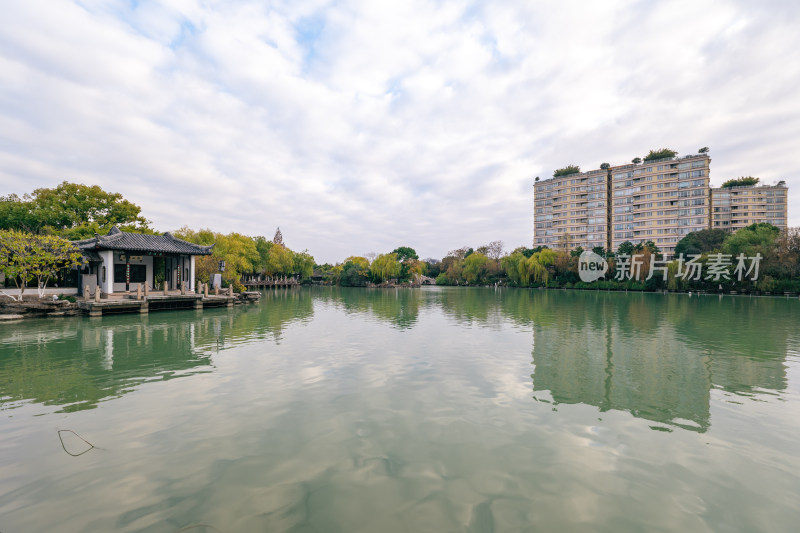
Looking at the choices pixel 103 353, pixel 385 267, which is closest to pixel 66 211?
pixel 103 353

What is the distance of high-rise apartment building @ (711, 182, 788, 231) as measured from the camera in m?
A: 72.4

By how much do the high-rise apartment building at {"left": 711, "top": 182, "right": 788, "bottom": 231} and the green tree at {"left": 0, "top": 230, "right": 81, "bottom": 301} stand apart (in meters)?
100

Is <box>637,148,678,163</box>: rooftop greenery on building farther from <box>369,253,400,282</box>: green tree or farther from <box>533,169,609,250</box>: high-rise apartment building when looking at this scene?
<box>369,253,400,282</box>: green tree

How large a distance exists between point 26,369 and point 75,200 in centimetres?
2913

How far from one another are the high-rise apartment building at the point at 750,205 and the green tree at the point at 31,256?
10047 centimetres

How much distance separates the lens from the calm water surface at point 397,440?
3.56 meters

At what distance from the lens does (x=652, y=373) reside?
8.70 meters

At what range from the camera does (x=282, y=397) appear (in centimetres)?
690

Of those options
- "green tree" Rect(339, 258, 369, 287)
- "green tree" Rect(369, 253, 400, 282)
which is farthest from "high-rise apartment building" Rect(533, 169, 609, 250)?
"green tree" Rect(339, 258, 369, 287)

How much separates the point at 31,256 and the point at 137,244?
4.93 metres

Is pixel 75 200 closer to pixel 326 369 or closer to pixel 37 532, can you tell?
pixel 326 369

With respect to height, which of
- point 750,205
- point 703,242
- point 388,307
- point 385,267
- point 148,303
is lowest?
point 388,307

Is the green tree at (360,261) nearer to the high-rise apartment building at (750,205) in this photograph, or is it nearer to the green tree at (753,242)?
the green tree at (753,242)

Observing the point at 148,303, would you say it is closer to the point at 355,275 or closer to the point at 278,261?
the point at 278,261
